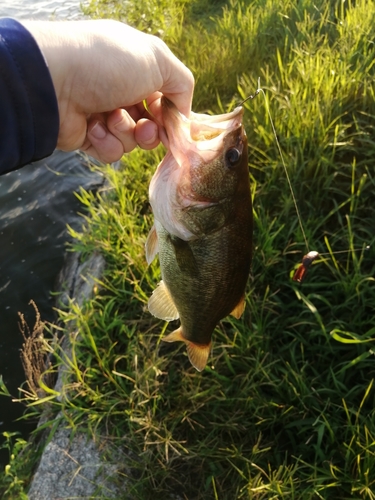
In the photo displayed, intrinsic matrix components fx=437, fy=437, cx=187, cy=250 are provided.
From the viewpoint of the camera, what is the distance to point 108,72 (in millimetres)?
1652

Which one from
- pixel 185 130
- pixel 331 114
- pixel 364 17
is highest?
pixel 185 130

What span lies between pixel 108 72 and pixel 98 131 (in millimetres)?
353

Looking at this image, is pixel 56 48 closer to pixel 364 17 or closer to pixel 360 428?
pixel 360 428

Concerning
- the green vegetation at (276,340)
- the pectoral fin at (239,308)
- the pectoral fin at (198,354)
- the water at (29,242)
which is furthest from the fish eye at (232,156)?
the water at (29,242)

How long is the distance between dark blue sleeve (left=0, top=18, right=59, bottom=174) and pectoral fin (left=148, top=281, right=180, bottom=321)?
0.81 meters

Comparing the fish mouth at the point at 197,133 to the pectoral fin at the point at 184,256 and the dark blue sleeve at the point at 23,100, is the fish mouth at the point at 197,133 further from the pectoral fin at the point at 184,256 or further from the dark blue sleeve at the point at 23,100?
the dark blue sleeve at the point at 23,100

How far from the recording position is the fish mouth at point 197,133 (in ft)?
5.21

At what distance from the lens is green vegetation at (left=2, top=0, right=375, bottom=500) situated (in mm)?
2172

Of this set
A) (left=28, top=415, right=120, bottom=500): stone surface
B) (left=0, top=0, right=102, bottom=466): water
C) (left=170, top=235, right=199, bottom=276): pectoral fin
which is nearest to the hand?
(left=170, top=235, right=199, bottom=276): pectoral fin

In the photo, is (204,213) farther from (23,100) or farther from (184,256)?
(23,100)

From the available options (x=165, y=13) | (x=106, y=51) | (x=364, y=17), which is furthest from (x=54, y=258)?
(x=165, y=13)

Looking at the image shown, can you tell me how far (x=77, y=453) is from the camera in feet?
8.18

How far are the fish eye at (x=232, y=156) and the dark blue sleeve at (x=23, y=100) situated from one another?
2.05ft

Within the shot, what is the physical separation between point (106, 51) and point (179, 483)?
2.05 metres
